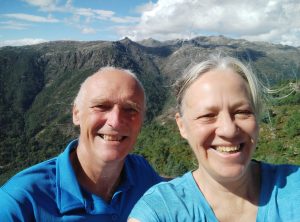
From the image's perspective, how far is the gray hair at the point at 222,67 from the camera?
294 cm

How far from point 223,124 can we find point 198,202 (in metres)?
0.65

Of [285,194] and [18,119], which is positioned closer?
[285,194]

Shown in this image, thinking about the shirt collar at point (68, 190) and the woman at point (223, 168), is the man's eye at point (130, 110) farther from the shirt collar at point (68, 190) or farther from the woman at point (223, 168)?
the woman at point (223, 168)

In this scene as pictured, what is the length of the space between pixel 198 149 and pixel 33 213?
5.45 ft

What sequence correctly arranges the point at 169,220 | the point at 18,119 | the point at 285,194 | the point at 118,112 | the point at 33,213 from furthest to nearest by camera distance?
1. the point at 18,119
2. the point at 118,112
3. the point at 33,213
4. the point at 285,194
5. the point at 169,220

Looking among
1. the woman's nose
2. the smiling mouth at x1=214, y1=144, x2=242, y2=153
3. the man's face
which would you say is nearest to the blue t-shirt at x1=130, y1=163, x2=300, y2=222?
the smiling mouth at x1=214, y1=144, x2=242, y2=153

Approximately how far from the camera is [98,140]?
394 centimetres

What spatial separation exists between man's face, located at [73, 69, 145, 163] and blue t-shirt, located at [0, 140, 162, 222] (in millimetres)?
357

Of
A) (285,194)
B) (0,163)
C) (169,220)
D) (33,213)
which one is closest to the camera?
(169,220)

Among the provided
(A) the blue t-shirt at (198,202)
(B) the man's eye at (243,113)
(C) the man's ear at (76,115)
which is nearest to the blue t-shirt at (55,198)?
(C) the man's ear at (76,115)

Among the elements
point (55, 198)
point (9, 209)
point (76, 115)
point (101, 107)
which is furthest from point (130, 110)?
point (9, 209)

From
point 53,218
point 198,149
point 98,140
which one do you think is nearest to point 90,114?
point 98,140

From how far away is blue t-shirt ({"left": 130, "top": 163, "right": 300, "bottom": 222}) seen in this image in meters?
2.66

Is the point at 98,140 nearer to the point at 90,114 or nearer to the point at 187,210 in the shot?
the point at 90,114
